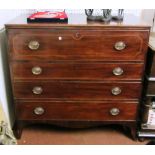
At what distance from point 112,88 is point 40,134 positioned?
69cm

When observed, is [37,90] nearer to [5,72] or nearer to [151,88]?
[5,72]

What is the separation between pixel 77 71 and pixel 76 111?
314mm

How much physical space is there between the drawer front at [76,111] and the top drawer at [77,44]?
347 millimetres

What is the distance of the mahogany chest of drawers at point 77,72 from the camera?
131cm

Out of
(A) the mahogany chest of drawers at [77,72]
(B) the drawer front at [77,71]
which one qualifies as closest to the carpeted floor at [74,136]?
(A) the mahogany chest of drawers at [77,72]

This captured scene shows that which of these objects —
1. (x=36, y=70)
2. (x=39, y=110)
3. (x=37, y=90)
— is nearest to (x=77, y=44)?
(x=36, y=70)

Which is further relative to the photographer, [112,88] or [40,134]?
[40,134]

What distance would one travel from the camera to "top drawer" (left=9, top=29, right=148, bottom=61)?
4.28 ft

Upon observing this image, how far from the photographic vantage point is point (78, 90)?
1471mm

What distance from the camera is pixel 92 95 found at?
1490mm
